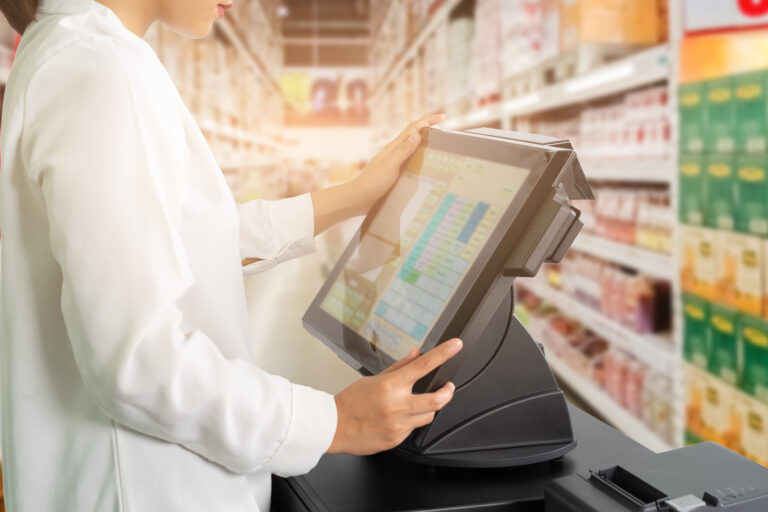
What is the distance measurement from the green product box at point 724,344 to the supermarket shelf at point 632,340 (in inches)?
8.4

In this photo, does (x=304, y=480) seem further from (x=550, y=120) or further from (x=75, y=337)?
(x=550, y=120)

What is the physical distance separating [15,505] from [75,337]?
A: 0.76ft

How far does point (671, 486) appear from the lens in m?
0.62

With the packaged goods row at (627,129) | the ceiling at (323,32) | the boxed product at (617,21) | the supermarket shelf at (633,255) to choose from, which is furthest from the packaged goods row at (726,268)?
the ceiling at (323,32)

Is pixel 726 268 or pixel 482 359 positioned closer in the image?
pixel 482 359

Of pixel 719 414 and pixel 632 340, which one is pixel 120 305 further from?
pixel 632 340

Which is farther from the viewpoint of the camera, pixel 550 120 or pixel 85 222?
pixel 550 120

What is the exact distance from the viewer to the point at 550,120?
3869 mm

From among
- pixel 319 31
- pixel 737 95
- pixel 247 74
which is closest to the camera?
pixel 737 95

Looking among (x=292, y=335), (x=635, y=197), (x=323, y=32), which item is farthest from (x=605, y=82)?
(x=323, y=32)

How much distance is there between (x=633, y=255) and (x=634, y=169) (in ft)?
1.02

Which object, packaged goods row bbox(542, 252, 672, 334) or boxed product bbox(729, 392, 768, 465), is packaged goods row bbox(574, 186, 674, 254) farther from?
boxed product bbox(729, 392, 768, 465)

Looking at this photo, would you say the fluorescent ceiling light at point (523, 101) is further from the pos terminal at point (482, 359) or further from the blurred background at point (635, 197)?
the pos terminal at point (482, 359)

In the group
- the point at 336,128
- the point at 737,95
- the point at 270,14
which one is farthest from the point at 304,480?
the point at 336,128
